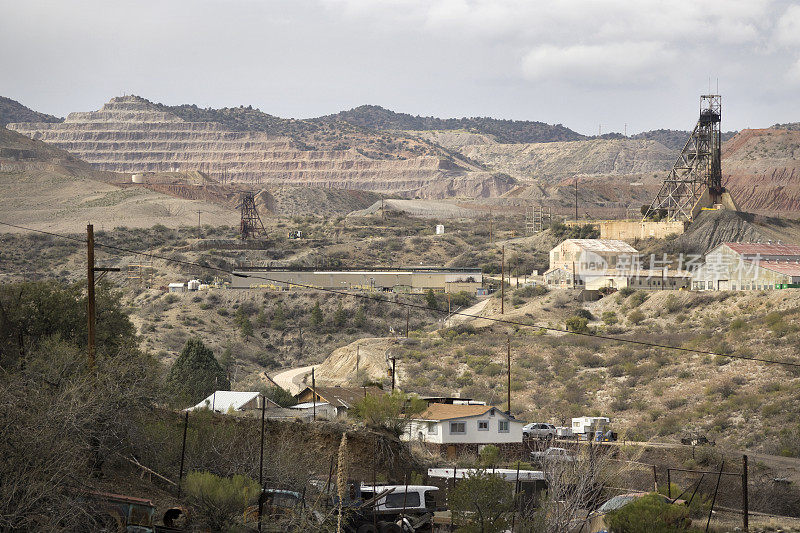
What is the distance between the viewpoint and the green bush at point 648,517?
19750 mm

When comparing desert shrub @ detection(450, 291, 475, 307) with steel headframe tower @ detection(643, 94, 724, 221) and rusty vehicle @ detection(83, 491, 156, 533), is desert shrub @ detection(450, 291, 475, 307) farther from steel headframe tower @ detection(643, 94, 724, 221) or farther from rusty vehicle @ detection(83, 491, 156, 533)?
rusty vehicle @ detection(83, 491, 156, 533)

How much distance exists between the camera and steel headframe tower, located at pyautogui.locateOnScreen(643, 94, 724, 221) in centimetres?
8762

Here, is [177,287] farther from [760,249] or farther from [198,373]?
[760,249]

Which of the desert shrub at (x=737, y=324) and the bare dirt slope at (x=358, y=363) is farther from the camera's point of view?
the bare dirt slope at (x=358, y=363)

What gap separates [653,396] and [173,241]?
9160 cm

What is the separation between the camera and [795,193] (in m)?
157

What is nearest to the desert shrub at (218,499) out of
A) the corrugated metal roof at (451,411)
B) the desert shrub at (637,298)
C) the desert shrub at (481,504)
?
the desert shrub at (481,504)

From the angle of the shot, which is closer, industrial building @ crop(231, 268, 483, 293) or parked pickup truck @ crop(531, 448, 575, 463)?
parked pickup truck @ crop(531, 448, 575, 463)

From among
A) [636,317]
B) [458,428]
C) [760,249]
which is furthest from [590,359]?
[458,428]

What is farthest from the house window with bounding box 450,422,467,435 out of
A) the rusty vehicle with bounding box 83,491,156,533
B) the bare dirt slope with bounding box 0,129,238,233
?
the bare dirt slope with bounding box 0,129,238,233

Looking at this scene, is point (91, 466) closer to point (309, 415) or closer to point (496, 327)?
point (309, 415)

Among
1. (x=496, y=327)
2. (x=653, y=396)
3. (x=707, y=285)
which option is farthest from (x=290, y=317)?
(x=653, y=396)

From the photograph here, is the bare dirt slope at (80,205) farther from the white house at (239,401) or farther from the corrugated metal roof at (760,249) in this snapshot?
the white house at (239,401)

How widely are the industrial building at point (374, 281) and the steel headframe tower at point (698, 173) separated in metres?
18.9
